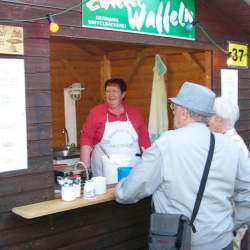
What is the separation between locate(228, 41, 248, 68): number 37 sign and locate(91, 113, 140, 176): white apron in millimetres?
1371

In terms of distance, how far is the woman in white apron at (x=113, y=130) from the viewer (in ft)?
14.2

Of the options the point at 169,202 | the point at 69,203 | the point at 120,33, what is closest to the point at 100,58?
the point at 120,33

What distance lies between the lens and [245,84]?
16.4 ft

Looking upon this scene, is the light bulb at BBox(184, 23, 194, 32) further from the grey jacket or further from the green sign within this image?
the grey jacket

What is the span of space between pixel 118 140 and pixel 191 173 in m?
1.98

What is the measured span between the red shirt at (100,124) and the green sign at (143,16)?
1.01 metres

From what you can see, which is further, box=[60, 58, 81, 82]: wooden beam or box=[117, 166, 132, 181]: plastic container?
box=[60, 58, 81, 82]: wooden beam

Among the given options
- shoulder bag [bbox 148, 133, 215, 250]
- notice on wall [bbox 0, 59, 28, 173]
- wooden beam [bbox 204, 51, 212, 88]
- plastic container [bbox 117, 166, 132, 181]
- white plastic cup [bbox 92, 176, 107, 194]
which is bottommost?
shoulder bag [bbox 148, 133, 215, 250]

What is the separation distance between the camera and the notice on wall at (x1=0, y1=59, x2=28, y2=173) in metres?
2.75

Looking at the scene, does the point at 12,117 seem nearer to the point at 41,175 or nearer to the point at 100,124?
the point at 41,175

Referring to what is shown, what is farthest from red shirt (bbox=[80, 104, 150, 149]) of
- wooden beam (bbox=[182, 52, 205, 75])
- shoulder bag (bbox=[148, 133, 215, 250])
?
shoulder bag (bbox=[148, 133, 215, 250])

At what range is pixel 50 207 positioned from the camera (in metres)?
2.84

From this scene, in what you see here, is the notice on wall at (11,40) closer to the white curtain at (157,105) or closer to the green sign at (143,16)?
the green sign at (143,16)

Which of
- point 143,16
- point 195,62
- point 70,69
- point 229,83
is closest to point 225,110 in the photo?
point 143,16
